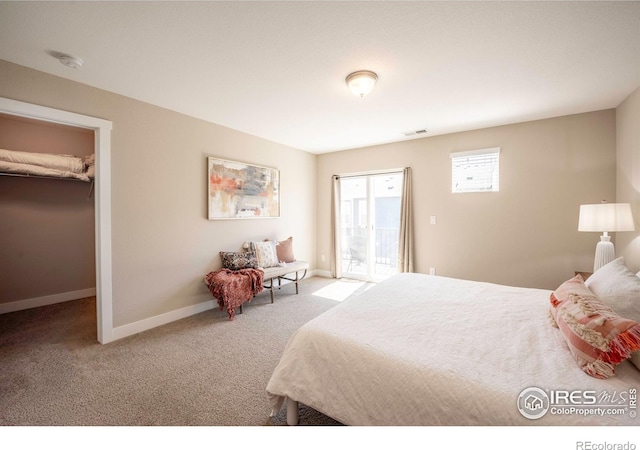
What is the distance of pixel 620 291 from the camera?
1377mm

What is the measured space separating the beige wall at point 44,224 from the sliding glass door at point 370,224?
14.7ft

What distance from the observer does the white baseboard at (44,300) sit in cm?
332

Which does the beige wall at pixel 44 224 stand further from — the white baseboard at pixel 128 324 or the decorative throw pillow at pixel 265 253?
the decorative throw pillow at pixel 265 253

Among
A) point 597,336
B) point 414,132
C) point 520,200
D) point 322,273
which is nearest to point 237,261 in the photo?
point 322,273

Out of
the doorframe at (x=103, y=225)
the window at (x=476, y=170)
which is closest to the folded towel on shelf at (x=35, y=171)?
the doorframe at (x=103, y=225)

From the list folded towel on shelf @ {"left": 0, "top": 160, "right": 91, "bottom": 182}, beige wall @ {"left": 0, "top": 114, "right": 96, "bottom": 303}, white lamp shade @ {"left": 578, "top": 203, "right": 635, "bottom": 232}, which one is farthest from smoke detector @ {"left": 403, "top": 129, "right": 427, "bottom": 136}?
beige wall @ {"left": 0, "top": 114, "right": 96, "bottom": 303}

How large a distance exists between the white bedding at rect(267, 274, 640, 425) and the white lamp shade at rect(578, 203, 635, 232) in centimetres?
139

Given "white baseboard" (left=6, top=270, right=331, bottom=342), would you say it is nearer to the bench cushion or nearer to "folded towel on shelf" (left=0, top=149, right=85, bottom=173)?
the bench cushion

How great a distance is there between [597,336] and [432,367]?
0.74 m

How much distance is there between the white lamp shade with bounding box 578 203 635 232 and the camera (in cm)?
237

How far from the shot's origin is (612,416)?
90 cm
